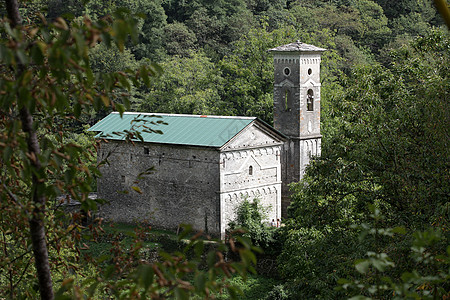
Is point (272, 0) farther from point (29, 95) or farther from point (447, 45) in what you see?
point (29, 95)

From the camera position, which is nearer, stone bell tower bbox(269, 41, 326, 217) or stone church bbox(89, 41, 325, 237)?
stone church bbox(89, 41, 325, 237)

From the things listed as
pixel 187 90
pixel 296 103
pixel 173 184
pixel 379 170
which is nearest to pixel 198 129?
pixel 173 184

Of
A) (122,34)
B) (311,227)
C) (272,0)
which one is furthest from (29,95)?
(272,0)

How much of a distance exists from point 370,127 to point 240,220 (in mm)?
8842

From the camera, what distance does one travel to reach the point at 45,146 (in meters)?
3.67

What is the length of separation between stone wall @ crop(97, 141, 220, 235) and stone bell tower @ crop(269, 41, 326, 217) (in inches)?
194

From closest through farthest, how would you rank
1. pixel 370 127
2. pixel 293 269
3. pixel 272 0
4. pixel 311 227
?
pixel 370 127 < pixel 311 227 < pixel 293 269 < pixel 272 0

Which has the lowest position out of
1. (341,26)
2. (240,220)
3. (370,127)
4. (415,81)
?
(240,220)

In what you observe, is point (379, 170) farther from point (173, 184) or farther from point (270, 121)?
point (270, 121)

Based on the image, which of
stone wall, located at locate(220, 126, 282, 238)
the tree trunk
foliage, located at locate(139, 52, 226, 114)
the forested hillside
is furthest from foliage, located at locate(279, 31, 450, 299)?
foliage, located at locate(139, 52, 226, 114)

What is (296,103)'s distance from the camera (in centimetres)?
2558

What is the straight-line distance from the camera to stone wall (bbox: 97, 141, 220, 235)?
21.3 m

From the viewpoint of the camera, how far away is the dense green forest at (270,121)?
328 centimetres

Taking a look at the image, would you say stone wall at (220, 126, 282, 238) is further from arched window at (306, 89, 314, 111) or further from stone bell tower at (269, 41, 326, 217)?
arched window at (306, 89, 314, 111)
